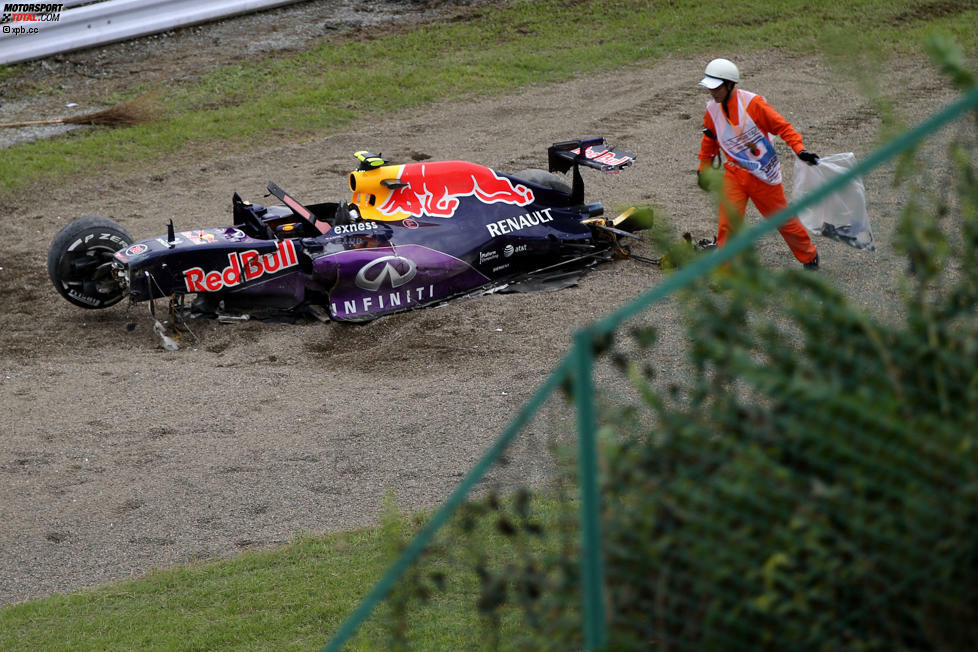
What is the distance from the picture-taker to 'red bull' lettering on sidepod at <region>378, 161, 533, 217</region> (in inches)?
431

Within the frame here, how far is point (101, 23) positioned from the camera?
61.9 ft

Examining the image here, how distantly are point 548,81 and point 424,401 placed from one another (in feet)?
36.1

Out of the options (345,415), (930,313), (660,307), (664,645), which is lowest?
(345,415)

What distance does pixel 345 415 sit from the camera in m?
8.70

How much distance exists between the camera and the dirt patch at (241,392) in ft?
23.7

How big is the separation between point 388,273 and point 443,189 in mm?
1238

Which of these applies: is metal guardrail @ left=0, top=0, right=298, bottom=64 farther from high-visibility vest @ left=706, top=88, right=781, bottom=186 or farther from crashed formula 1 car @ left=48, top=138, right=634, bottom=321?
high-visibility vest @ left=706, top=88, right=781, bottom=186

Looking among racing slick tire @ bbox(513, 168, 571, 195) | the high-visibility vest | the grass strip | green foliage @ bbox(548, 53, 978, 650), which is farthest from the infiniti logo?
green foliage @ bbox(548, 53, 978, 650)

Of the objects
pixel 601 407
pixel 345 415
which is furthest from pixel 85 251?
pixel 601 407

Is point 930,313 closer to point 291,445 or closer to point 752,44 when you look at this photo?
point 291,445

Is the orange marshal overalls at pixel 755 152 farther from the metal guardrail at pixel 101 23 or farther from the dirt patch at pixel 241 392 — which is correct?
the metal guardrail at pixel 101 23

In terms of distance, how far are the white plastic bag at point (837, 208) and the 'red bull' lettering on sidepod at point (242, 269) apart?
4747mm

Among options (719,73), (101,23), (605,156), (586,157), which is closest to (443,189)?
(586,157)

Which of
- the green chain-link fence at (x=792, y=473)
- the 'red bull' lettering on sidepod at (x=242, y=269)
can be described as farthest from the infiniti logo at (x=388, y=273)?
the green chain-link fence at (x=792, y=473)
